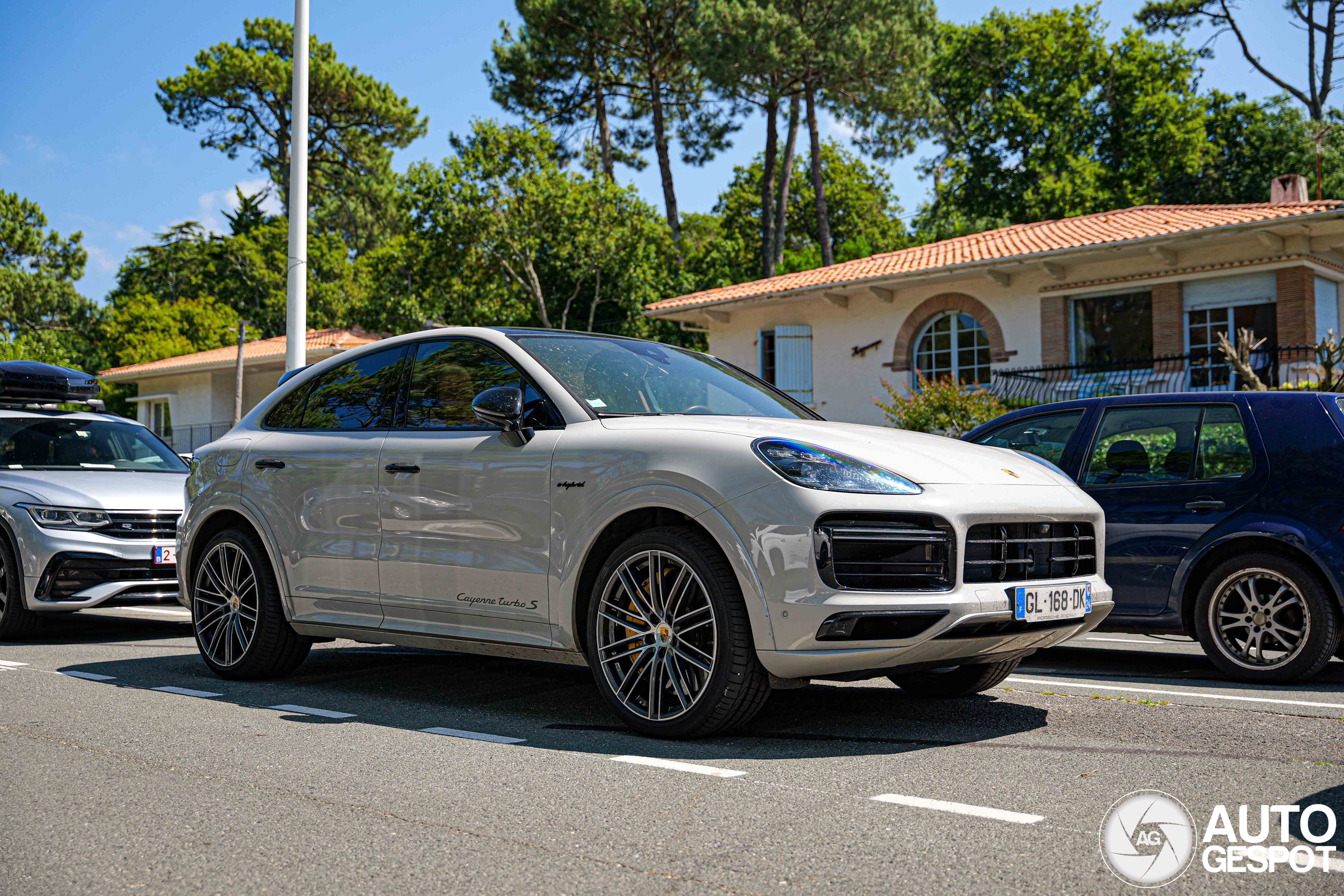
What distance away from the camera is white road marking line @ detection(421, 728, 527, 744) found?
4934 mm

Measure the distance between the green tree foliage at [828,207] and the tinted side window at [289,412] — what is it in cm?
4206

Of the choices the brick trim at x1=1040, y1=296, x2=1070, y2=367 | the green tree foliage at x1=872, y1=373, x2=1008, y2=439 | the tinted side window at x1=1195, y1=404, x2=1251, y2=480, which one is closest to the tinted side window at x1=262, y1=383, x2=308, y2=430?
the tinted side window at x1=1195, y1=404, x2=1251, y2=480

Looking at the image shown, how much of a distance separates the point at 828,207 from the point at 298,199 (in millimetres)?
36021

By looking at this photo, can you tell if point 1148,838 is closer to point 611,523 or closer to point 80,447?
point 611,523

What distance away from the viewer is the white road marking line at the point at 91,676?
6797 millimetres

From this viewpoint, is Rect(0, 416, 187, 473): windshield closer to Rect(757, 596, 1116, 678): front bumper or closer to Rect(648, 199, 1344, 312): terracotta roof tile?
Rect(757, 596, 1116, 678): front bumper

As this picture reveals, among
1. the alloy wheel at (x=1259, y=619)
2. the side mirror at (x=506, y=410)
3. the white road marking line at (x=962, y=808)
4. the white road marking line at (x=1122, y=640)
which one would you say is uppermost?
the side mirror at (x=506, y=410)

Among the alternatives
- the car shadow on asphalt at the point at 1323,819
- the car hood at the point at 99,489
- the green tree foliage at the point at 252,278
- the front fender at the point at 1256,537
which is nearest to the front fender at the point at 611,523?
the car shadow on asphalt at the point at 1323,819

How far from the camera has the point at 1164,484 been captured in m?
6.94

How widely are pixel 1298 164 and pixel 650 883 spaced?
4180 cm

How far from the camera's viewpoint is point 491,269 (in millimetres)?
35062

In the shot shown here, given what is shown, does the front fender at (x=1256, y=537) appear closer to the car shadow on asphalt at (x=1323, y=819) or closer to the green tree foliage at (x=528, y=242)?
the car shadow on asphalt at (x=1323, y=819)

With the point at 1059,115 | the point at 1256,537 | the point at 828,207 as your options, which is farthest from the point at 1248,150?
the point at 1256,537

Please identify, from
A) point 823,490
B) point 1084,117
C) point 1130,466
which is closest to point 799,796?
point 823,490
